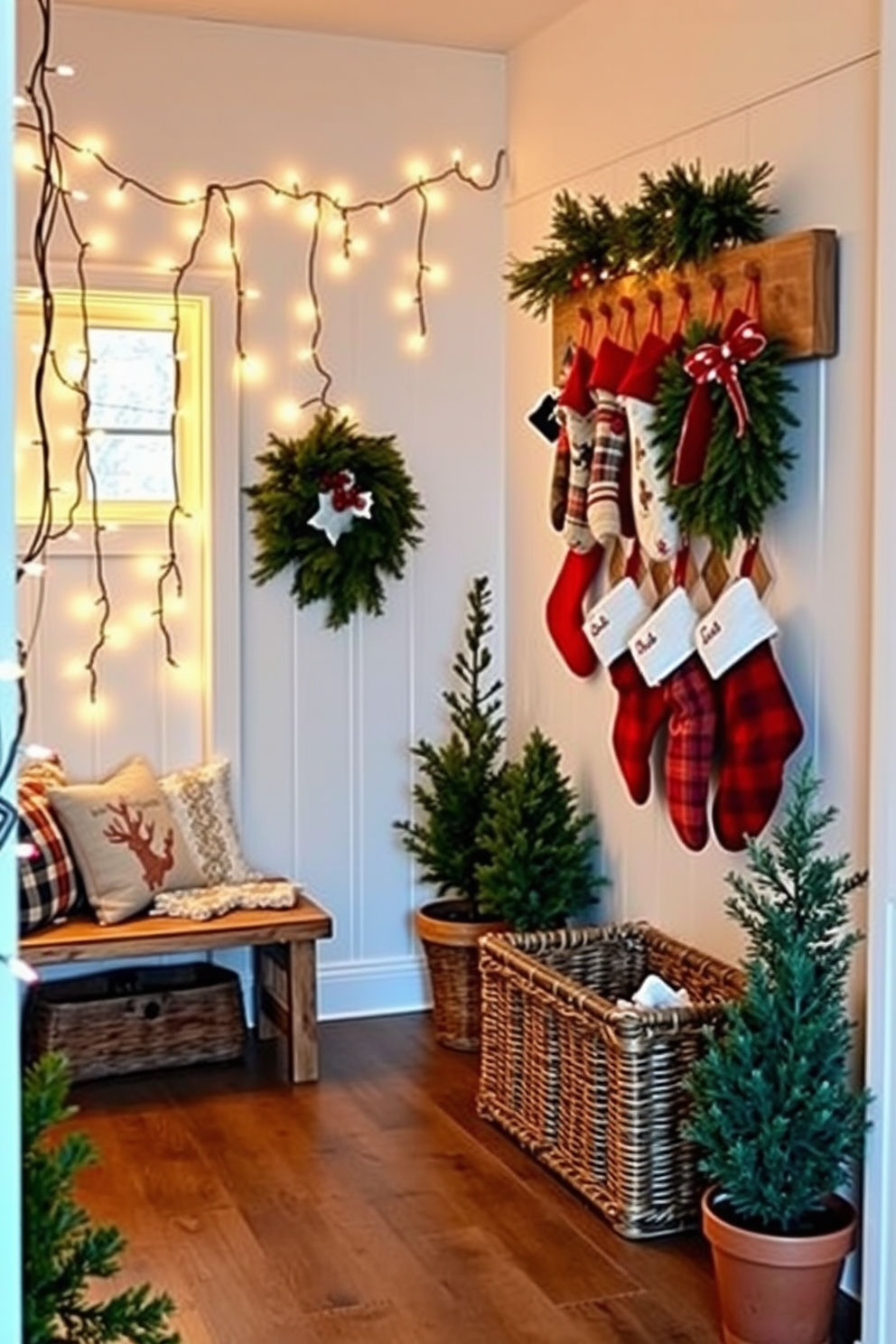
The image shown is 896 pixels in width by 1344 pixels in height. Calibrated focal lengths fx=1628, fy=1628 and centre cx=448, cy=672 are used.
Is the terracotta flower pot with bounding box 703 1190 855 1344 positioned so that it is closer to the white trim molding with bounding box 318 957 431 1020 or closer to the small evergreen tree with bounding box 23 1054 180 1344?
the small evergreen tree with bounding box 23 1054 180 1344

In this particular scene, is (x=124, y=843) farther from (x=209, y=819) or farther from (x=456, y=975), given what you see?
(x=456, y=975)

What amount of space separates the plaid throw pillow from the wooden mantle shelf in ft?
5.91

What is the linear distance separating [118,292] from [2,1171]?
3092mm

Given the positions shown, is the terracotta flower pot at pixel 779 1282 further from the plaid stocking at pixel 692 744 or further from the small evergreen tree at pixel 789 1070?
the plaid stocking at pixel 692 744

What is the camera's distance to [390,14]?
4004 mm

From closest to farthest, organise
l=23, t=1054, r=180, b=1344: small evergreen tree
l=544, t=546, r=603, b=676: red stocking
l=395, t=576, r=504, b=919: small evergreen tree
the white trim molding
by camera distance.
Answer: l=23, t=1054, r=180, b=1344: small evergreen tree → l=544, t=546, r=603, b=676: red stocking → l=395, t=576, r=504, b=919: small evergreen tree → the white trim molding

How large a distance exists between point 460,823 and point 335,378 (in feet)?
3.96

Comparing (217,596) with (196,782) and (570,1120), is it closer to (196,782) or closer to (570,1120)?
(196,782)

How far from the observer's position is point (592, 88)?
385 centimetres

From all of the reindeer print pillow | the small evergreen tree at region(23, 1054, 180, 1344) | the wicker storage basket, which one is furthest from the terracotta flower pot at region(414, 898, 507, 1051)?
the small evergreen tree at region(23, 1054, 180, 1344)

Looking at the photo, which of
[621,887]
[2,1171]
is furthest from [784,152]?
[2,1171]

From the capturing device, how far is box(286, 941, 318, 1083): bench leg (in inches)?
152

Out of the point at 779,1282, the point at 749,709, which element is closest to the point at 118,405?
the point at 749,709

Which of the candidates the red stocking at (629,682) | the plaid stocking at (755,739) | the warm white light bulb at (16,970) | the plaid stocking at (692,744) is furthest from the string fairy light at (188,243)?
the warm white light bulb at (16,970)
